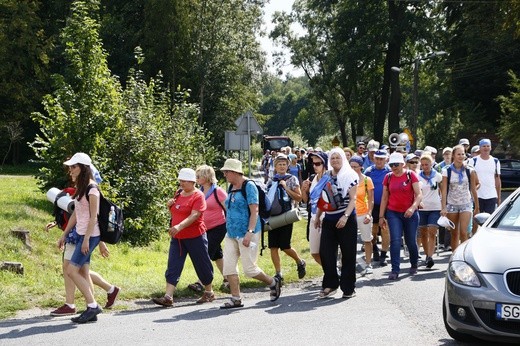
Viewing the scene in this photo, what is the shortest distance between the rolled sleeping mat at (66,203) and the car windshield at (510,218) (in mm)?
4555

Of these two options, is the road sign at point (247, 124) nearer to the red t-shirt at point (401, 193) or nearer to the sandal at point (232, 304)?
the red t-shirt at point (401, 193)

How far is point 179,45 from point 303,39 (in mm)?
22320

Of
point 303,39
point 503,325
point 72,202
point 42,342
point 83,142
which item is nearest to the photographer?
point 503,325

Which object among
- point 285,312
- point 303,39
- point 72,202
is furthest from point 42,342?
point 303,39

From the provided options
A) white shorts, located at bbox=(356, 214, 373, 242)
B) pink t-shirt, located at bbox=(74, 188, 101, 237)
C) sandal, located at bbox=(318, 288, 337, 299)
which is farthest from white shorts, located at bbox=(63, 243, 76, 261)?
white shorts, located at bbox=(356, 214, 373, 242)

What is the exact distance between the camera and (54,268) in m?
12.9

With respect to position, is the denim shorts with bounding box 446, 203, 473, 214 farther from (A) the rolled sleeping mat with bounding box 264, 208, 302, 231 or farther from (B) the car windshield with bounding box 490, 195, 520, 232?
(B) the car windshield with bounding box 490, 195, 520, 232

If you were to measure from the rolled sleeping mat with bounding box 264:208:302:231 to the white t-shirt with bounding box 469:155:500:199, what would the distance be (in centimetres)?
443

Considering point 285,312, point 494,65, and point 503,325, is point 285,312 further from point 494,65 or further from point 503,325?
point 494,65

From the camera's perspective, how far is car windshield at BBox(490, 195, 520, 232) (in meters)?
8.26

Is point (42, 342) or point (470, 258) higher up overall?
point (470, 258)

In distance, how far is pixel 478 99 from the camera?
2094 inches

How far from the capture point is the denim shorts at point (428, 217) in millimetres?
14445

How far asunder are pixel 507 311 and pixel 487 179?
844cm
